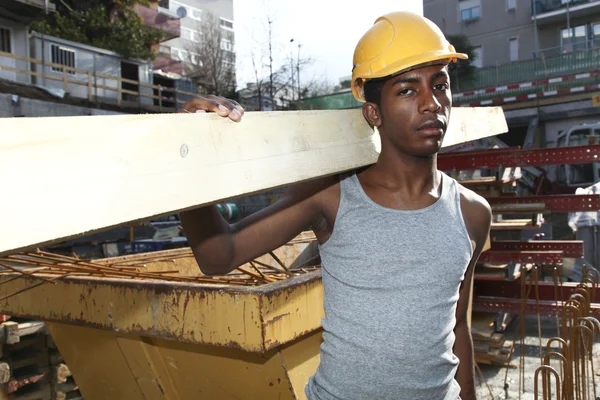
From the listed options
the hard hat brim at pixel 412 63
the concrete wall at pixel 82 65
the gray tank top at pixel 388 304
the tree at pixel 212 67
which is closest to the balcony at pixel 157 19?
the tree at pixel 212 67

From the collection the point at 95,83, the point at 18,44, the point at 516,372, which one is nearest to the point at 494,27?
the point at 95,83

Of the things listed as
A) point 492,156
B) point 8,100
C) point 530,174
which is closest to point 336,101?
point 530,174

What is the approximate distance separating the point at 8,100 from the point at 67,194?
16.7 meters

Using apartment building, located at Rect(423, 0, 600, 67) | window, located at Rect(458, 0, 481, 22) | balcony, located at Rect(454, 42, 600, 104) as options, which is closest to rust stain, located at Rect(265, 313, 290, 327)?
balcony, located at Rect(454, 42, 600, 104)

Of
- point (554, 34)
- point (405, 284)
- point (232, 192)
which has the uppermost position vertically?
point (554, 34)

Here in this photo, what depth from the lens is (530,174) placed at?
1422 cm

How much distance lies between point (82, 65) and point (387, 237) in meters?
23.4

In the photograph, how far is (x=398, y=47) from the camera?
5.13 feet

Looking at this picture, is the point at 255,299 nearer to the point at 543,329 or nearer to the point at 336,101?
the point at 543,329

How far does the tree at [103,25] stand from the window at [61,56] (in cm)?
84

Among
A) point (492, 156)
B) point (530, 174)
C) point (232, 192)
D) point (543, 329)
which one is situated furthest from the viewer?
point (530, 174)

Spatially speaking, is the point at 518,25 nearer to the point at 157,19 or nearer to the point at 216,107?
the point at 157,19

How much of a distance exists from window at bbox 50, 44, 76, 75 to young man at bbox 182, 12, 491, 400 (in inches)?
872

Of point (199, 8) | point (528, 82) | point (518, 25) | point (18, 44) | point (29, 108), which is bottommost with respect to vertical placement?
point (29, 108)
